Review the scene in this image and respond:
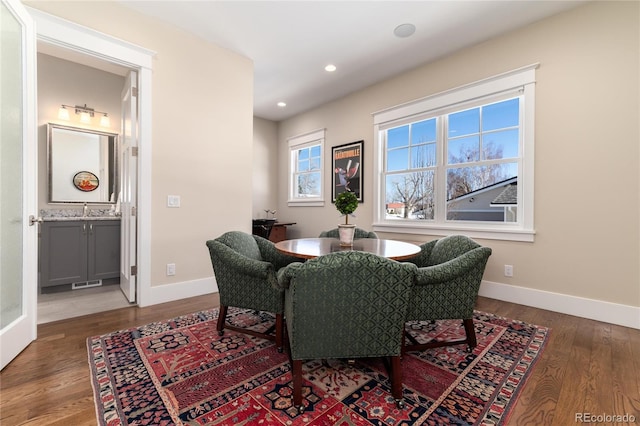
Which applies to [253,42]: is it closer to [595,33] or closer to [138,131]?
[138,131]

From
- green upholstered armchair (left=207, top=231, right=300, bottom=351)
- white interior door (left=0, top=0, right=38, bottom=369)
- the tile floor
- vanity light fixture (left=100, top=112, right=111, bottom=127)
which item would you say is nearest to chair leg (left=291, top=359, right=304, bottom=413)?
green upholstered armchair (left=207, top=231, right=300, bottom=351)

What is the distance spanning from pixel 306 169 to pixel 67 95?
12.0 ft

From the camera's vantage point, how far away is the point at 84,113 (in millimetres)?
3836

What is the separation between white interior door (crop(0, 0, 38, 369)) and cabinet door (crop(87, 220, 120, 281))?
148 cm

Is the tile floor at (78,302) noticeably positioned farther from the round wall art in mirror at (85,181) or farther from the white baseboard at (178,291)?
the round wall art in mirror at (85,181)

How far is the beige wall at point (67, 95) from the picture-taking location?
360 centimetres

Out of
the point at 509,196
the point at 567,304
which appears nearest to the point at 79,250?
the point at 509,196

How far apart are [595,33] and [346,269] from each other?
331 cm

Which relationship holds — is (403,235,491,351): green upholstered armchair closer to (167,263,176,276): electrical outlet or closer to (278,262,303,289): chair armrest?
(278,262,303,289): chair armrest

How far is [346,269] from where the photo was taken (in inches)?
53.5

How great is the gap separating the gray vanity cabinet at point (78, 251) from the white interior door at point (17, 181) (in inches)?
55.0

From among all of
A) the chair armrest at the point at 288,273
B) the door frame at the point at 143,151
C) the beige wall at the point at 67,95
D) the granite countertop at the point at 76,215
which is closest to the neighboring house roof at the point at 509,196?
the chair armrest at the point at 288,273

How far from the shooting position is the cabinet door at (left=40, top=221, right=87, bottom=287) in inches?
128

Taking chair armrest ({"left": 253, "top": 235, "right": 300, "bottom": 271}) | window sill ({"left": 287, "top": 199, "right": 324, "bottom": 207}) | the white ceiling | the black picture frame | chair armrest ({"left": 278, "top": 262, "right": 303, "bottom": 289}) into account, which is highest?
the white ceiling
